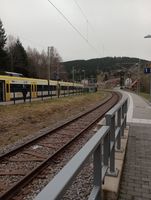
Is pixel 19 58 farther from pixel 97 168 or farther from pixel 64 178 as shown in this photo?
pixel 64 178

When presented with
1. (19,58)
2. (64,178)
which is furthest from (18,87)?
(19,58)

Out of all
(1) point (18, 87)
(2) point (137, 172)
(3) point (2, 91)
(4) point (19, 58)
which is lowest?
(2) point (137, 172)

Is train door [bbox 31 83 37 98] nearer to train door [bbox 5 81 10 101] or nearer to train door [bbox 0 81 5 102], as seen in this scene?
train door [bbox 5 81 10 101]

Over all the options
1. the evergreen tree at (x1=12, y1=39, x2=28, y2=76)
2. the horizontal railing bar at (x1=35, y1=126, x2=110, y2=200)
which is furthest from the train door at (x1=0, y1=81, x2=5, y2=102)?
the evergreen tree at (x1=12, y1=39, x2=28, y2=76)

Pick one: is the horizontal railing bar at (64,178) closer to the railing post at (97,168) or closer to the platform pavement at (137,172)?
the railing post at (97,168)

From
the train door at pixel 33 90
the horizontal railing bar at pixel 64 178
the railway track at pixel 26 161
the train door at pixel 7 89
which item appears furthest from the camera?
the train door at pixel 33 90

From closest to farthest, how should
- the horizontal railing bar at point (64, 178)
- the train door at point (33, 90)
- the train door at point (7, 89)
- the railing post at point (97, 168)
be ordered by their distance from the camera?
the horizontal railing bar at point (64, 178), the railing post at point (97, 168), the train door at point (7, 89), the train door at point (33, 90)

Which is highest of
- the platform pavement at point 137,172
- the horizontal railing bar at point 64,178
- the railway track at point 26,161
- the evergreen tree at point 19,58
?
the evergreen tree at point 19,58

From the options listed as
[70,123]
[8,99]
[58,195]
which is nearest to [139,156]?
[58,195]

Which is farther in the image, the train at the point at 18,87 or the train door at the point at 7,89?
the train door at the point at 7,89

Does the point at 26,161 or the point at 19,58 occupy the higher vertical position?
the point at 19,58

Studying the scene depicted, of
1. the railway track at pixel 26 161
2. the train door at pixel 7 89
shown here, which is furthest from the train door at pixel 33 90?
the railway track at pixel 26 161

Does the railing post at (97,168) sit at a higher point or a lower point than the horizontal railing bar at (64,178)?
lower

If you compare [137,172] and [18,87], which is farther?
[18,87]
